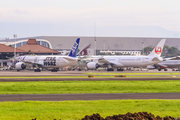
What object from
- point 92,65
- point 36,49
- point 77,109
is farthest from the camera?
point 36,49

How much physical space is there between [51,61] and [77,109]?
199ft

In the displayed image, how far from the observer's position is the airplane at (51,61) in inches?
3004

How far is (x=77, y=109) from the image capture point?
18875 mm

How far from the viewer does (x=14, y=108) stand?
19422 mm

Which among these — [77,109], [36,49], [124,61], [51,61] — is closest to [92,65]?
[124,61]

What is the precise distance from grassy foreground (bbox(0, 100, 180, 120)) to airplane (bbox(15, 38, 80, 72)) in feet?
178

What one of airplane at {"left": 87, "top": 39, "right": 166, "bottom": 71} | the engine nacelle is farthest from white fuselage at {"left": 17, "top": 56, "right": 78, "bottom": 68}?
airplane at {"left": 87, "top": 39, "right": 166, "bottom": 71}

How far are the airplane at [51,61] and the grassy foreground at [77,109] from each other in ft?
178

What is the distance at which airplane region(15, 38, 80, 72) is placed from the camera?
76312mm

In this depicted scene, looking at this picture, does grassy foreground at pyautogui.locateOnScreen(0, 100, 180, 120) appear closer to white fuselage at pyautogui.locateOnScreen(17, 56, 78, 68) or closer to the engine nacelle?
white fuselage at pyautogui.locateOnScreen(17, 56, 78, 68)

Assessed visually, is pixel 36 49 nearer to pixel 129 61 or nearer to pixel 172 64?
pixel 129 61

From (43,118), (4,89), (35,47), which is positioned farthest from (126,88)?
(35,47)

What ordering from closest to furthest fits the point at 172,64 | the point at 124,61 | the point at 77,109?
the point at 77,109
the point at 124,61
the point at 172,64

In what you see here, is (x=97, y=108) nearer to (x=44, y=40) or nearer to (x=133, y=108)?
(x=133, y=108)
